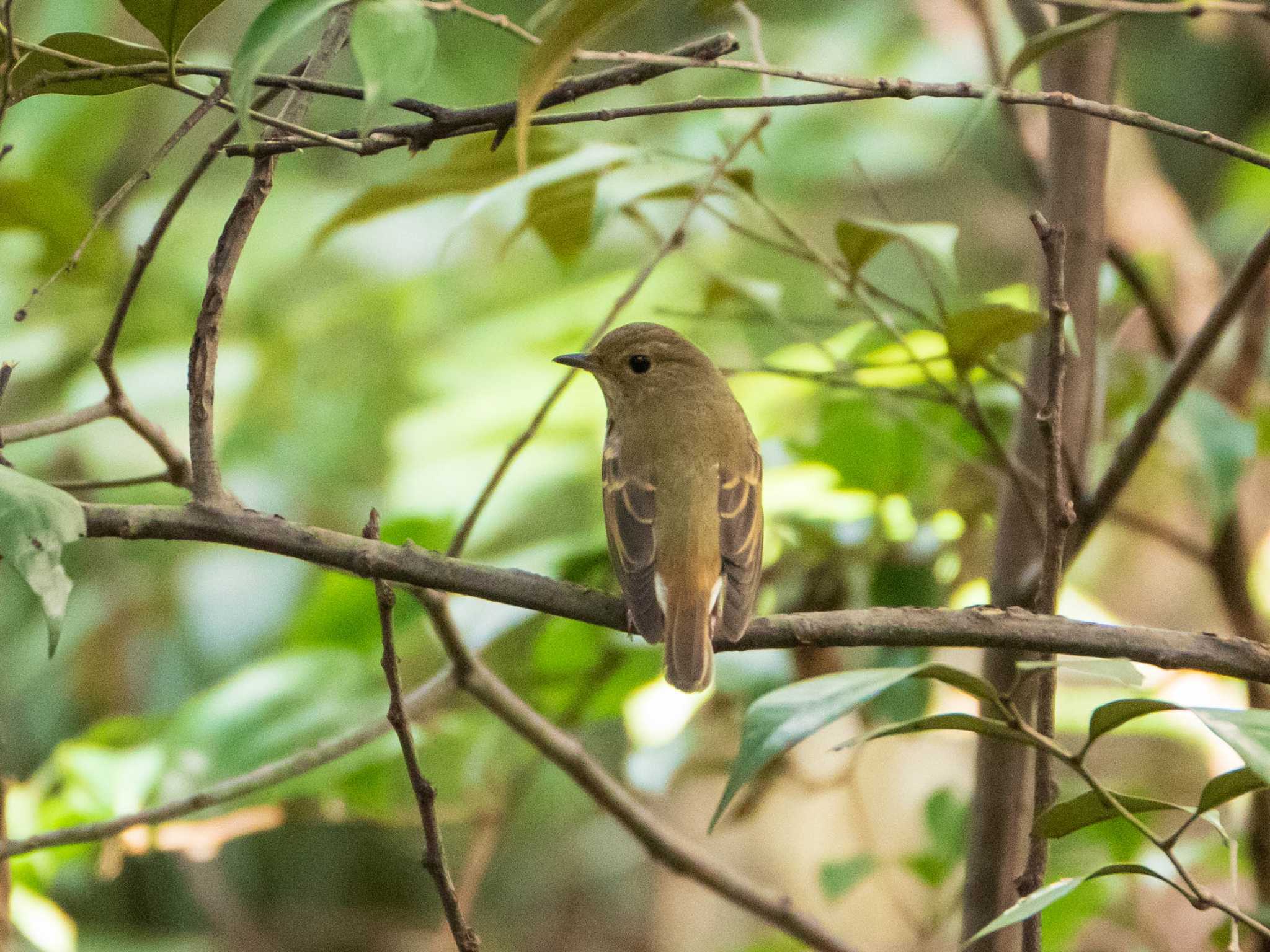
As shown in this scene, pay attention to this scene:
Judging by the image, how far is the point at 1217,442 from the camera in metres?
2.06

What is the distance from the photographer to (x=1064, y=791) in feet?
11.2

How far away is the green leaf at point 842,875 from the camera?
257cm

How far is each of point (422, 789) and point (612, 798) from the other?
0.84 meters

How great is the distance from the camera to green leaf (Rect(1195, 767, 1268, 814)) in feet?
3.68

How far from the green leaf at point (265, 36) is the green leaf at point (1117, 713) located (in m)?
0.83

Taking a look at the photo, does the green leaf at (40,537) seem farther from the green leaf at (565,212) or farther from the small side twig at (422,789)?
the green leaf at (565,212)

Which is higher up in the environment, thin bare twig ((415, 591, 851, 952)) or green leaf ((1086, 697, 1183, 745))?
thin bare twig ((415, 591, 851, 952))

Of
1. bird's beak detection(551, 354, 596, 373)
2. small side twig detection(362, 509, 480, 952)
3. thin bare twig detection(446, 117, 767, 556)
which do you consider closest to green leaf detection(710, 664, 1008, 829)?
small side twig detection(362, 509, 480, 952)

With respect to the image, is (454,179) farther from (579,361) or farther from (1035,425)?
(1035,425)

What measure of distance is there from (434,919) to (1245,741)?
4.32m

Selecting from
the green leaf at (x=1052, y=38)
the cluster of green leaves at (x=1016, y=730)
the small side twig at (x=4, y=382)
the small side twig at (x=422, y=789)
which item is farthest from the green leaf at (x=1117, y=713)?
the small side twig at (x=4, y=382)

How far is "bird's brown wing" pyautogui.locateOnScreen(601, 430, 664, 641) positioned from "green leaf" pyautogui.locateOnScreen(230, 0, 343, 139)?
1088 millimetres

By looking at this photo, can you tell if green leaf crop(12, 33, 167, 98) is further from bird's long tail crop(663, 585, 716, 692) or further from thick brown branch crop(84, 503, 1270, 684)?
bird's long tail crop(663, 585, 716, 692)

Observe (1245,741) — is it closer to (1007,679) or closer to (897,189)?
(1007,679)
